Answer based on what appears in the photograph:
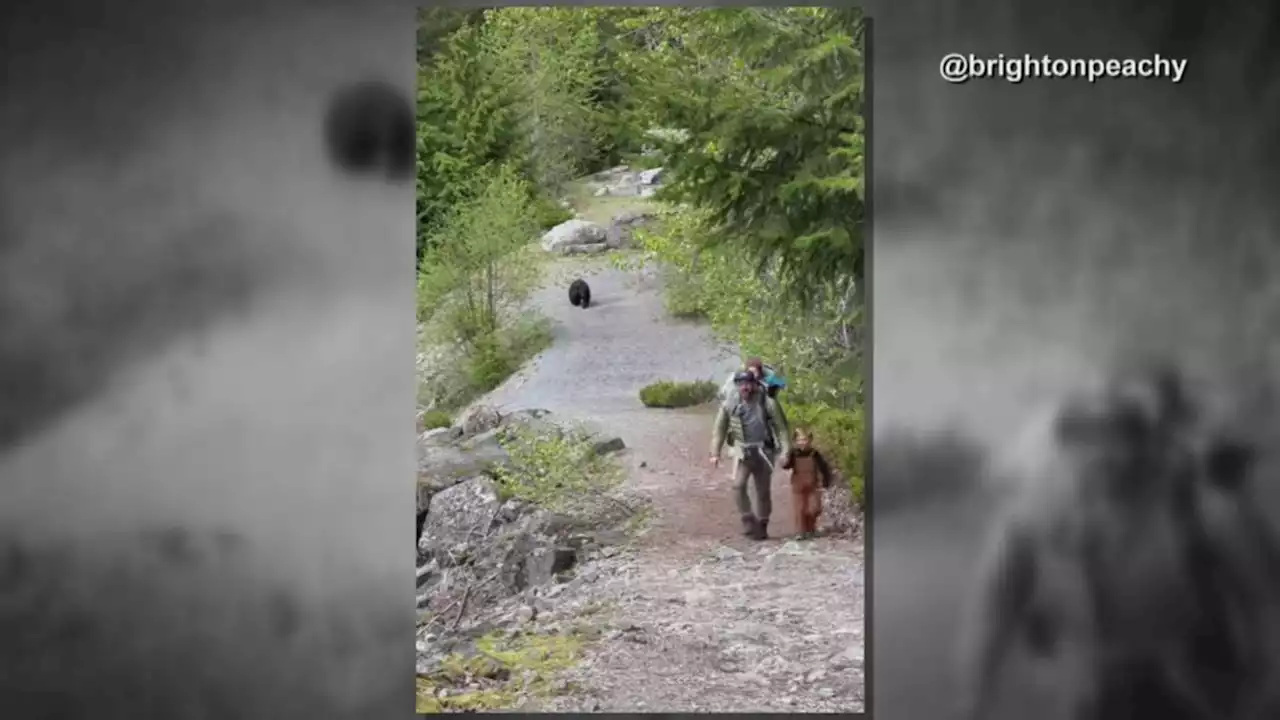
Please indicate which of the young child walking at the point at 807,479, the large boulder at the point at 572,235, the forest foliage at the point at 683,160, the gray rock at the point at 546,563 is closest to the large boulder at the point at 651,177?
the forest foliage at the point at 683,160

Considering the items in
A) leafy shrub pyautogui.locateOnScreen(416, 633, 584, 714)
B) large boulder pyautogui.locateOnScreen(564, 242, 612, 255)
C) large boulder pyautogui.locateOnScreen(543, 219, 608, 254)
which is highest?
large boulder pyautogui.locateOnScreen(543, 219, 608, 254)

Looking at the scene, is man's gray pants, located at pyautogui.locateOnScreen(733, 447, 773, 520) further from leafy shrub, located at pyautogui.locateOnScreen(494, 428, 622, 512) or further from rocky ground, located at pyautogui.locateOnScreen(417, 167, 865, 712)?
leafy shrub, located at pyautogui.locateOnScreen(494, 428, 622, 512)

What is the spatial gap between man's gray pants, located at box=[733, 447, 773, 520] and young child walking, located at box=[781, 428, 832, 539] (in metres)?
0.09

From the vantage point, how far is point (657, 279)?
4789mm

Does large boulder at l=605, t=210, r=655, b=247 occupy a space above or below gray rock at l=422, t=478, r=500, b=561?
above

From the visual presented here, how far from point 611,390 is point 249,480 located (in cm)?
128

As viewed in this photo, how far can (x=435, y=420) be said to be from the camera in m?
4.76

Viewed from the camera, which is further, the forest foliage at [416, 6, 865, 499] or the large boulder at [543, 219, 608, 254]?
the large boulder at [543, 219, 608, 254]

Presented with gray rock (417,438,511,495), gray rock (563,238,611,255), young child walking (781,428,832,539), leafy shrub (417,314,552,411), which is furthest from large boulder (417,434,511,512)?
young child walking (781,428,832,539)

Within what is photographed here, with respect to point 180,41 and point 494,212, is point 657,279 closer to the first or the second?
point 494,212

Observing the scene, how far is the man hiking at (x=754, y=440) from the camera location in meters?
4.72

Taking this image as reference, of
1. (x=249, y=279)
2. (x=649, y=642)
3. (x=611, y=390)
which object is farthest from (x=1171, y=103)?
(x=249, y=279)

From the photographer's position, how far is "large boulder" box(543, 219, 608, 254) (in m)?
4.80

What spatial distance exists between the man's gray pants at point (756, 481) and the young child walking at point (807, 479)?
9 centimetres
